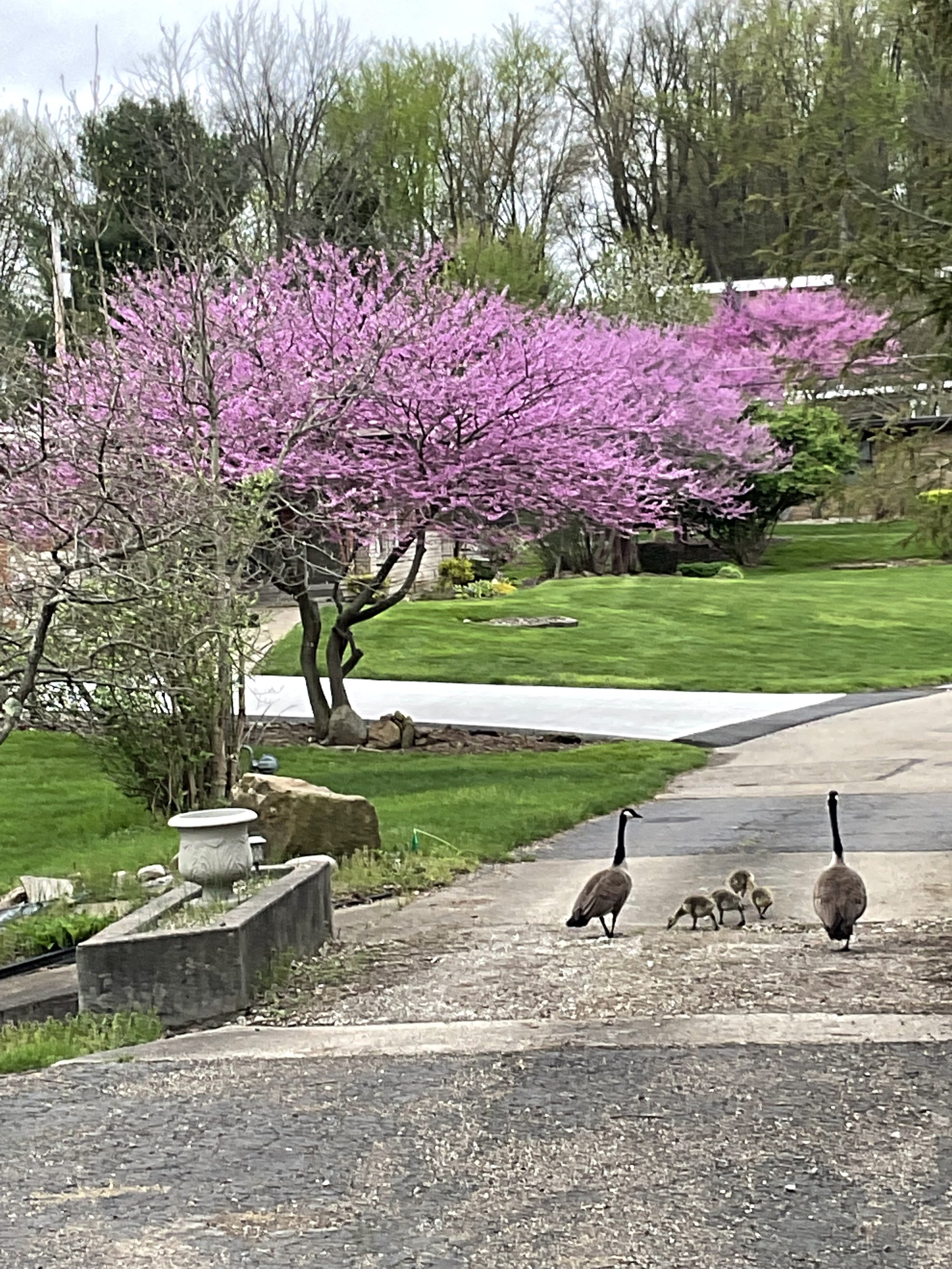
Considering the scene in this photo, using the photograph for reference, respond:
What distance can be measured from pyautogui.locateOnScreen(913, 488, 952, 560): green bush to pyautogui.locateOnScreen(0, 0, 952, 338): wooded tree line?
0.95 metres

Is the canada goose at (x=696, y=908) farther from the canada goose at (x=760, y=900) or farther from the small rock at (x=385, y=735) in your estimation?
the small rock at (x=385, y=735)

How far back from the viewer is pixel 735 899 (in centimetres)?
895

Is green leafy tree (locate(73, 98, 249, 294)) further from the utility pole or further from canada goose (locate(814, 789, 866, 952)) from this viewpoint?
canada goose (locate(814, 789, 866, 952))

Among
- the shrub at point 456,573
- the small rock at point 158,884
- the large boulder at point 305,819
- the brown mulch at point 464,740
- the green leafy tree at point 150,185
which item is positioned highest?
the green leafy tree at point 150,185

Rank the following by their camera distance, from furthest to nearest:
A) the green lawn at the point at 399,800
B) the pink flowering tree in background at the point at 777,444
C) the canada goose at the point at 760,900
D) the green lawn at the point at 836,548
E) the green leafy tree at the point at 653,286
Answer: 1. the green leafy tree at the point at 653,286
2. the green lawn at the point at 836,548
3. the pink flowering tree in background at the point at 777,444
4. the green lawn at the point at 399,800
5. the canada goose at the point at 760,900

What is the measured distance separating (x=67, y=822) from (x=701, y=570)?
92.4ft

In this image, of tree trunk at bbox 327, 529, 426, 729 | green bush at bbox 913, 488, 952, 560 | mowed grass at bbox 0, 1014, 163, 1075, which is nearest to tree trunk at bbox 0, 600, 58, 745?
mowed grass at bbox 0, 1014, 163, 1075

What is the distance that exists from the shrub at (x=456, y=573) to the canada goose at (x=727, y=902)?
27.6m

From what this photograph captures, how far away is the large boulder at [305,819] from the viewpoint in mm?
10758

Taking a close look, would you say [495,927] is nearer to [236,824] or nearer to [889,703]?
[236,824]

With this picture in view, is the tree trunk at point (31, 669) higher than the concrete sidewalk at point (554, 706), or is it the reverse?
the tree trunk at point (31, 669)

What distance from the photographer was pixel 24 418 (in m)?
15.1

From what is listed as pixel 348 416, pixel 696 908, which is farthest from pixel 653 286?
pixel 696 908

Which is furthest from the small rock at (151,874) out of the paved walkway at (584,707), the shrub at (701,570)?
the shrub at (701,570)
